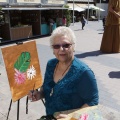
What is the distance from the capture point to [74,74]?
81.0 inches

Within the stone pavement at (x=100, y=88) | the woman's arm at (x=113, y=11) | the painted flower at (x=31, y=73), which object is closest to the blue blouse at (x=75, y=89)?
the stone pavement at (x=100, y=88)

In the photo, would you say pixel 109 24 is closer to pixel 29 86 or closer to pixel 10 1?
pixel 10 1

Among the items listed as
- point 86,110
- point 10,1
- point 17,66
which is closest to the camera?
point 86,110

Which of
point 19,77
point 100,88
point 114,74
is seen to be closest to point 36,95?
point 19,77

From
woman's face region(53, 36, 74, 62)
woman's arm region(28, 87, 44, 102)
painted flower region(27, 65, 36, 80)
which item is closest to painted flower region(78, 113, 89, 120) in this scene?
woman's face region(53, 36, 74, 62)

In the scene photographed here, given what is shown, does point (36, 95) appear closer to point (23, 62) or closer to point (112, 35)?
point (23, 62)

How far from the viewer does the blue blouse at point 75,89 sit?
1992 millimetres

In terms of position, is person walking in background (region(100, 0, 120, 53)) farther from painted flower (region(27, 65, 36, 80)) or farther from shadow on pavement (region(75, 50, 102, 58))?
painted flower (region(27, 65, 36, 80))

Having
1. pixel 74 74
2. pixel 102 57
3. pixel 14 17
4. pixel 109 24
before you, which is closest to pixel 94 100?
pixel 74 74

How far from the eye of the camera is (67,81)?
2.07 m

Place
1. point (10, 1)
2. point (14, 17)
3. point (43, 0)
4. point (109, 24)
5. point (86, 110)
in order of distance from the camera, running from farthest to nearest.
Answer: point (14, 17) < point (43, 0) < point (10, 1) < point (109, 24) < point (86, 110)

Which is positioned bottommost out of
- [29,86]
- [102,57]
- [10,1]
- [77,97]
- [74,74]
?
[102,57]

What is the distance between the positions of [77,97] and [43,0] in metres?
15.5

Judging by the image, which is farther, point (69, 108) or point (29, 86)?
point (29, 86)
